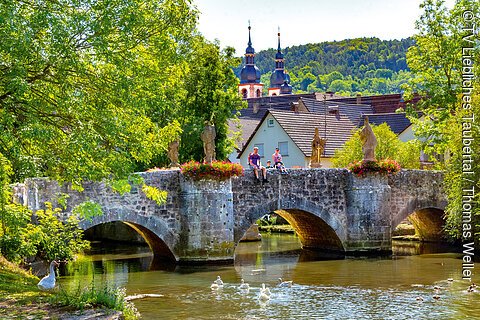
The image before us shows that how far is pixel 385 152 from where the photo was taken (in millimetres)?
41562

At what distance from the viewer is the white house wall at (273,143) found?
48250mm

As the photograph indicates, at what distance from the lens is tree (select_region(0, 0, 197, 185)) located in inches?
496

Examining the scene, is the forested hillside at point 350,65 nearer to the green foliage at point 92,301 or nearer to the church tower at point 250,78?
the church tower at point 250,78

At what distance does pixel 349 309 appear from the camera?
18.0m

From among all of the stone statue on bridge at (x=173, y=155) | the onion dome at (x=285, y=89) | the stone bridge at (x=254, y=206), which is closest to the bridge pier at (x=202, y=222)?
the stone bridge at (x=254, y=206)

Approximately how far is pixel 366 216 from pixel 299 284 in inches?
303

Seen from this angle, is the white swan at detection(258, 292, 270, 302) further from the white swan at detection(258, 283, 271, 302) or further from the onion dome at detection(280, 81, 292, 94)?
the onion dome at detection(280, 81, 292, 94)

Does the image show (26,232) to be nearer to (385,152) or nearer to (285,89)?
(385,152)

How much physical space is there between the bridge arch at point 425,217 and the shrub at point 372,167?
237cm

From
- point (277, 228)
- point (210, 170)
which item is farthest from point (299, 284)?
point (277, 228)

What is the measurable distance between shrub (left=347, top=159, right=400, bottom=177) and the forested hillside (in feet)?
386

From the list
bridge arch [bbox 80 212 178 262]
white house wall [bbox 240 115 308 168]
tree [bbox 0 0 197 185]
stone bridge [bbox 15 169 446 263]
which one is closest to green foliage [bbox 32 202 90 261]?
stone bridge [bbox 15 169 446 263]

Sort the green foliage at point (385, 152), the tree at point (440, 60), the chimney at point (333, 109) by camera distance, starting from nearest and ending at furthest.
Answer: the tree at point (440, 60) → the green foliage at point (385, 152) → the chimney at point (333, 109)

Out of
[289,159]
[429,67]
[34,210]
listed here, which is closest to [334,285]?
[34,210]
